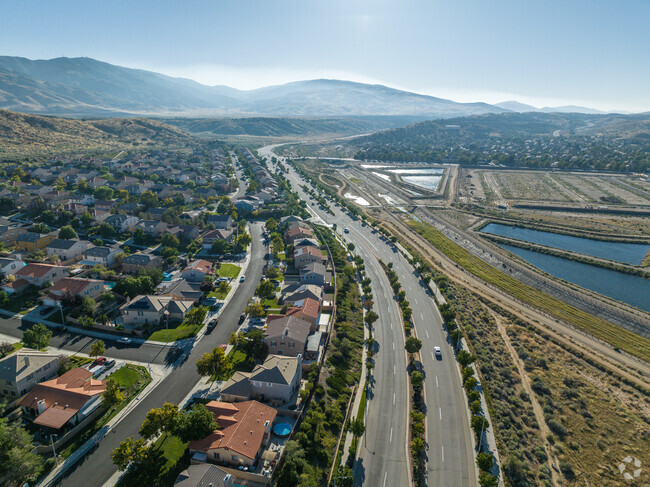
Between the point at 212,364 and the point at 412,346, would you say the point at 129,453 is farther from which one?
the point at 412,346

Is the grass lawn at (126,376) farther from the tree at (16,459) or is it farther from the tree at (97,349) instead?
the tree at (16,459)

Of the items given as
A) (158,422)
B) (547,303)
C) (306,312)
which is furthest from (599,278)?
(158,422)

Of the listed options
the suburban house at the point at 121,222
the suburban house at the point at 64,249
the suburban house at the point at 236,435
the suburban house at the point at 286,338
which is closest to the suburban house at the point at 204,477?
the suburban house at the point at 236,435

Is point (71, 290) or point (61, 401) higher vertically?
point (71, 290)

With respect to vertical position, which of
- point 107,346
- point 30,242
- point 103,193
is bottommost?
point 107,346

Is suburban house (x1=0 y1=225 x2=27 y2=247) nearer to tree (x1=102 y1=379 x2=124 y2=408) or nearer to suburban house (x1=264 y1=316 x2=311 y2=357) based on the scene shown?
tree (x1=102 y1=379 x2=124 y2=408)

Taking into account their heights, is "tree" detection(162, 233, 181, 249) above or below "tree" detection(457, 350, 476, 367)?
above

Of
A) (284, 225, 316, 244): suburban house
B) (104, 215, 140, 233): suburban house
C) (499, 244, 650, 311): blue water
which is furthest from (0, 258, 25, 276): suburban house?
(499, 244, 650, 311): blue water
